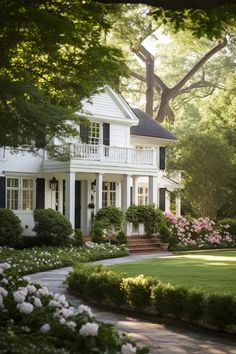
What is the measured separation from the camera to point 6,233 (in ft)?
77.4

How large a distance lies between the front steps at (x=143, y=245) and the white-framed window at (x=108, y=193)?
3.47 metres

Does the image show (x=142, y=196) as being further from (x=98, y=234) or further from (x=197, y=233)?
(x=98, y=234)

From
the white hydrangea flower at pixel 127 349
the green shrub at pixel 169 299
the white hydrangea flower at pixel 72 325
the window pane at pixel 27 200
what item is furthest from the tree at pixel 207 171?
the white hydrangea flower at pixel 127 349

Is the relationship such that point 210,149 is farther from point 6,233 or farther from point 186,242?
point 6,233

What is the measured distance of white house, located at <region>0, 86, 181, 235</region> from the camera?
26.4 meters

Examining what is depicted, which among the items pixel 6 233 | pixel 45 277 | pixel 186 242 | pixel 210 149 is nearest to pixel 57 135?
pixel 45 277

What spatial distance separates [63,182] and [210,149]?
906 centimetres

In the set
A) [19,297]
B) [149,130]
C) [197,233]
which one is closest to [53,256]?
[197,233]

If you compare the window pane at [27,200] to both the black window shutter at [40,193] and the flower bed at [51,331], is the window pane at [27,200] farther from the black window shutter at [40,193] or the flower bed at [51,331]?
the flower bed at [51,331]

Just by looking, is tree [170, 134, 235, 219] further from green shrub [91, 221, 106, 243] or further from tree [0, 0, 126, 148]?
tree [0, 0, 126, 148]

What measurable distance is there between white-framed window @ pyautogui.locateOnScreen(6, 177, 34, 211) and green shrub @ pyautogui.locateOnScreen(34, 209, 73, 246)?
2.09 m

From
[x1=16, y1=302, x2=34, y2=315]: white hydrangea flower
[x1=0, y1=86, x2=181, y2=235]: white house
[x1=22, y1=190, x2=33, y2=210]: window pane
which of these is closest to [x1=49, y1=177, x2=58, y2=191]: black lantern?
[x1=0, y1=86, x2=181, y2=235]: white house

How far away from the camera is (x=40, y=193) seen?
90.1 ft

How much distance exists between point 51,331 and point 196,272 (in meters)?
10.5
